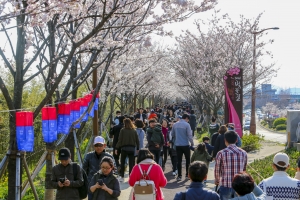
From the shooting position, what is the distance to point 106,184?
5.79 metres

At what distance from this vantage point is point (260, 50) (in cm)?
2155

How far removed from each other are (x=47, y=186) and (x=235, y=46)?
1316 cm

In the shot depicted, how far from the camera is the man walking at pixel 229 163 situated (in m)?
6.60

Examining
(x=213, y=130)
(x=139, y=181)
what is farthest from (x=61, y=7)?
(x=213, y=130)

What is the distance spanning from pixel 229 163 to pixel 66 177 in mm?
2317

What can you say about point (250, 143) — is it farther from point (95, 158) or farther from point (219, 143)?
point (95, 158)

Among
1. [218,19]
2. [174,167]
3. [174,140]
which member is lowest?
[174,167]

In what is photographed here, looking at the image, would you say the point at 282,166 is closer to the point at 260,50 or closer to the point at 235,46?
the point at 235,46

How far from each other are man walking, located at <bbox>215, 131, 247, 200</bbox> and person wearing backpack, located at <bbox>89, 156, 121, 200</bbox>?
170 centimetres

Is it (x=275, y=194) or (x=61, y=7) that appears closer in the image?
(x=275, y=194)

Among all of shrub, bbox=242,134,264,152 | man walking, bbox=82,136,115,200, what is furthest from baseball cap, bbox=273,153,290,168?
shrub, bbox=242,134,264,152

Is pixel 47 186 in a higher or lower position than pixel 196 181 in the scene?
lower

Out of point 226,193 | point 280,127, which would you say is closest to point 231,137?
point 226,193

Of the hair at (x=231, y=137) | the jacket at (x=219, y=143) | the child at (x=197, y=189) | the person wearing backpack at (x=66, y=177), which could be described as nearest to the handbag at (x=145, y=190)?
the person wearing backpack at (x=66, y=177)
